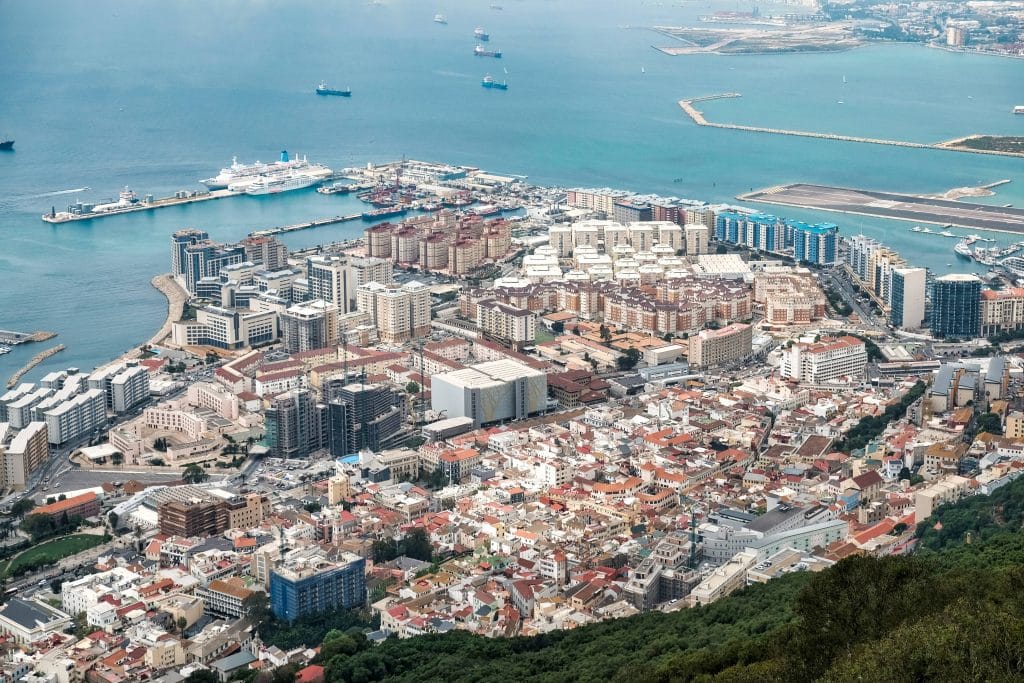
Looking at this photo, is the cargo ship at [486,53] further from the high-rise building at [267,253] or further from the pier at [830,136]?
the high-rise building at [267,253]

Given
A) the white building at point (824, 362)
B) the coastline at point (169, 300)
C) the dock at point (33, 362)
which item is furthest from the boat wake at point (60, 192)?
the white building at point (824, 362)

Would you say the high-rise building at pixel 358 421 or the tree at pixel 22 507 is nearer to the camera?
the tree at pixel 22 507

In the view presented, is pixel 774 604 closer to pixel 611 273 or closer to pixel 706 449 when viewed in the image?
pixel 706 449

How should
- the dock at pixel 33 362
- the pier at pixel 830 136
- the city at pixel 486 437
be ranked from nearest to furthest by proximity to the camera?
1. the city at pixel 486 437
2. the dock at pixel 33 362
3. the pier at pixel 830 136

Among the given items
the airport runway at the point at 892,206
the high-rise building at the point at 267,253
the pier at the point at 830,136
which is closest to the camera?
the high-rise building at the point at 267,253

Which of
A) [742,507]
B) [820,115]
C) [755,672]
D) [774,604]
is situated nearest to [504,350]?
[742,507]
